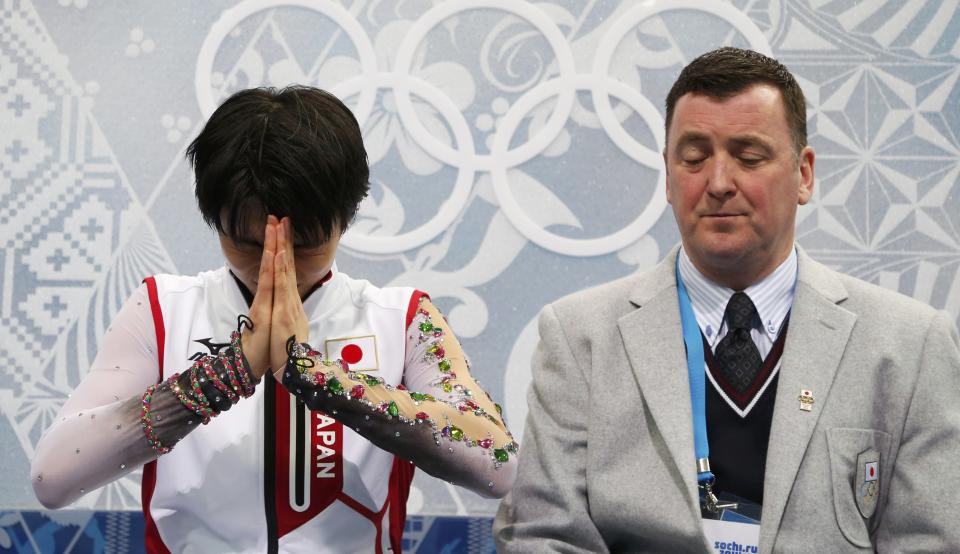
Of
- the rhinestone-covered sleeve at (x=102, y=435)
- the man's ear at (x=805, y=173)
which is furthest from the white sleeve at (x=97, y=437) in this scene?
the man's ear at (x=805, y=173)

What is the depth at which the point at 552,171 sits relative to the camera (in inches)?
121

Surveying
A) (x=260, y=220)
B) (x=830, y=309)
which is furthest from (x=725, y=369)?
(x=260, y=220)

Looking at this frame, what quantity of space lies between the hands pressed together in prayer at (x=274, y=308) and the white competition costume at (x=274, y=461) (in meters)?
0.19

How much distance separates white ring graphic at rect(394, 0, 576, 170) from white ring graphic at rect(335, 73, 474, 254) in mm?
31

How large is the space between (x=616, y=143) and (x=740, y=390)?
1.25m

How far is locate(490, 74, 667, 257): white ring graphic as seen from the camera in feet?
10.0

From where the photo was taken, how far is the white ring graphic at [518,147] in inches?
121

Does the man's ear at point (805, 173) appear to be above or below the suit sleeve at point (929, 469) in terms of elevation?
above

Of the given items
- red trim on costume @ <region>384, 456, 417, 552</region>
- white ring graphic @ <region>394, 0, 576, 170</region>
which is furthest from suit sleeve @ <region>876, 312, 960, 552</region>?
white ring graphic @ <region>394, 0, 576, 170</region>

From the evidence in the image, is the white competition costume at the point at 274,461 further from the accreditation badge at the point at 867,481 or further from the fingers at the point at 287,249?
the accreditation badge at the point at 867,481

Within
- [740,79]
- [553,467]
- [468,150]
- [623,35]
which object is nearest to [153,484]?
[553,467]

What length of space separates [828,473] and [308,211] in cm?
109

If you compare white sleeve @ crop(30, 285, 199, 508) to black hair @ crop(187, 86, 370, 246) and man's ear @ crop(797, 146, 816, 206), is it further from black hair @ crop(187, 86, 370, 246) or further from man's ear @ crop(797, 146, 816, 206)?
man's ear @ crop(797, 146, 816, 206)

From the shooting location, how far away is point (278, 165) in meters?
1.64
